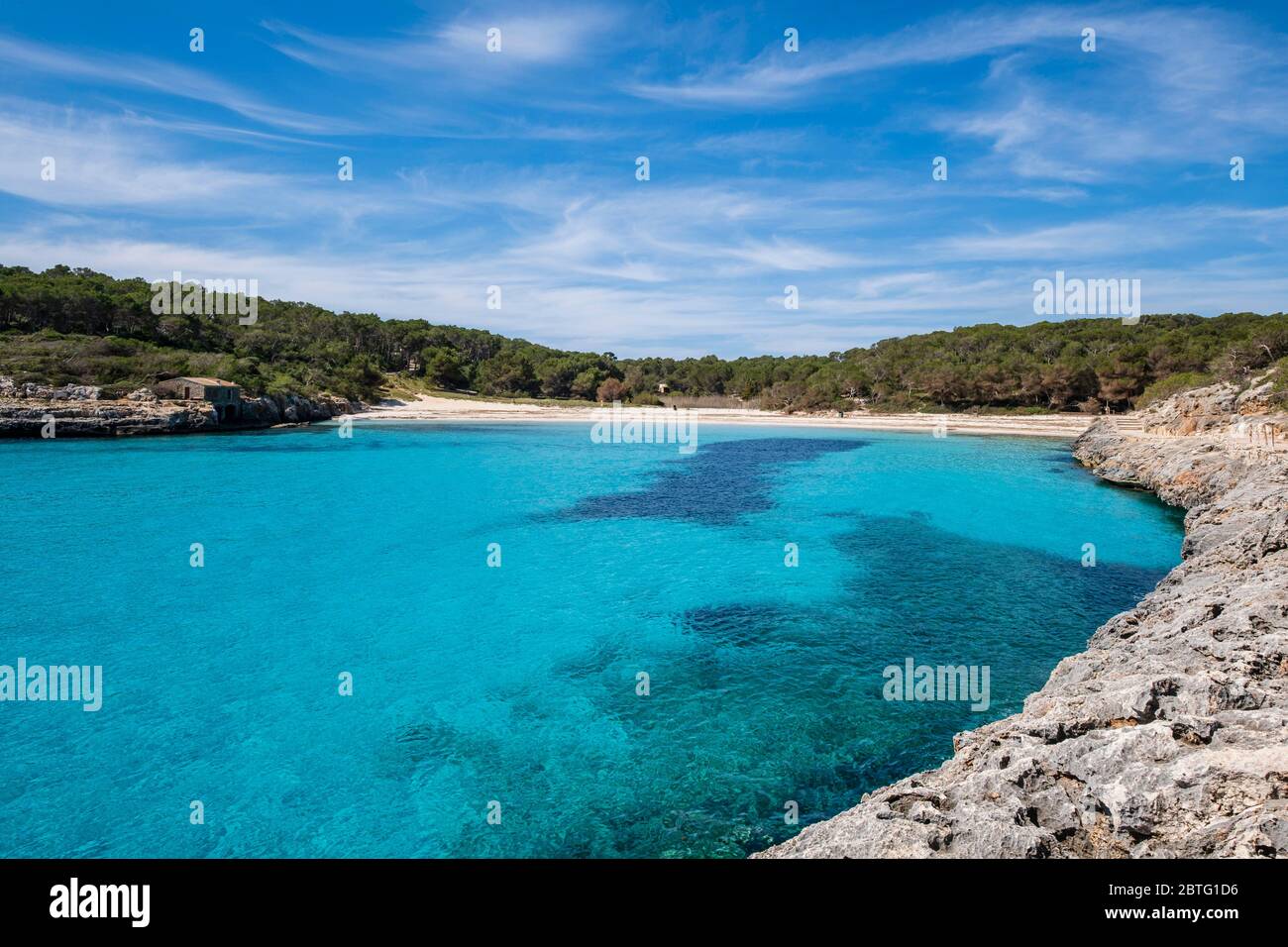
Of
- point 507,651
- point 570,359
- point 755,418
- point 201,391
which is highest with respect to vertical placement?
point 570,359

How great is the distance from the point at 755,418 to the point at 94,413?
6992cm

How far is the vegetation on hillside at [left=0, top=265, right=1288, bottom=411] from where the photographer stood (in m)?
65.6

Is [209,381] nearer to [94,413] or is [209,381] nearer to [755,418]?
[94,413]

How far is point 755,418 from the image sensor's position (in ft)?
293

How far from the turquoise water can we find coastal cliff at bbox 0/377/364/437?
26.7m

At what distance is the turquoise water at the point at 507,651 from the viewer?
8711 mm

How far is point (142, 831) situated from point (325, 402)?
78.6 meters

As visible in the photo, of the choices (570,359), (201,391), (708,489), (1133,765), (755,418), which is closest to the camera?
(1133,765)

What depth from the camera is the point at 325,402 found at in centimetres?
7894

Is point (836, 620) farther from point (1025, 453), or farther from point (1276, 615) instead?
point (1025, 453)
